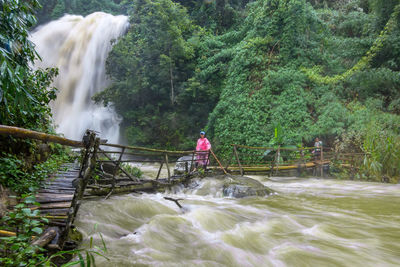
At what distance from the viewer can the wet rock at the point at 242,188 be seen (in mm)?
6469

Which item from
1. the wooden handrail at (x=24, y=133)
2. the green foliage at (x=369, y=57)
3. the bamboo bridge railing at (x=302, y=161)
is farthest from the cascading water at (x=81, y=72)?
the wooden handrail at (x=24, y=133)

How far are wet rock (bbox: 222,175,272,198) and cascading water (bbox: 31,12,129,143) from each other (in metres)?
16.9

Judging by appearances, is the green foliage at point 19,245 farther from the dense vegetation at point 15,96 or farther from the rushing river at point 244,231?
the dense vegetation at point 15,96

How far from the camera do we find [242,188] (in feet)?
21.4

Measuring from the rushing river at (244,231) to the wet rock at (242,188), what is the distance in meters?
0.21

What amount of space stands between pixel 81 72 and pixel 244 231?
930 inches

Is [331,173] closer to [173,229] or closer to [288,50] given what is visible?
[288,50]

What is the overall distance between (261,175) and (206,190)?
4817mm

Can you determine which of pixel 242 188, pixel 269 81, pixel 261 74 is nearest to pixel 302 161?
pixel 269 81

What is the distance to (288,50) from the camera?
1556 centimetres

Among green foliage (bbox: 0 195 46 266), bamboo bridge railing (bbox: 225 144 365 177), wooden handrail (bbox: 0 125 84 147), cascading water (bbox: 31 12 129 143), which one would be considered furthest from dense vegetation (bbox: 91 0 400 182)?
green foliage (bbox: 0 195 46 266)

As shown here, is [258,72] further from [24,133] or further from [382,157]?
[24,133]

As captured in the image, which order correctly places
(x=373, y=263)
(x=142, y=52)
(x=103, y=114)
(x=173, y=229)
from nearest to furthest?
(x=373, y=263) → (x=173, y=229) → (x=142, y=52) → (x=103, y=114)

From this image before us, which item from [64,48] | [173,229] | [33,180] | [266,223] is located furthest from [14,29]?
[64,48]
